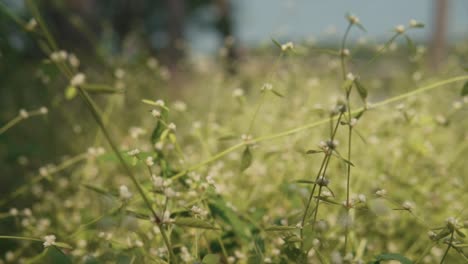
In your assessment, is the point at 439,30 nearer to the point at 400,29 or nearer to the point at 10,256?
the point at 400,29

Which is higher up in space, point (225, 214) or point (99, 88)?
point (99, 88)

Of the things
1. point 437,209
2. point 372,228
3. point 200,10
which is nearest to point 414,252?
point 372,228

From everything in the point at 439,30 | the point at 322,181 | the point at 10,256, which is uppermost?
the point at 439,30

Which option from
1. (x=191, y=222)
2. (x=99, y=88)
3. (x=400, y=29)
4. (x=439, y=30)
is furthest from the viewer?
(x=439, y=30)

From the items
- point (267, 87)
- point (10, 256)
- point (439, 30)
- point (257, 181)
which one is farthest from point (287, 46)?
point (439, 30)

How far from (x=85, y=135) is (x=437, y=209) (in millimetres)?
1724

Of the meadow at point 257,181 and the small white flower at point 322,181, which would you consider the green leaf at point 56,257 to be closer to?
the meadow at point 257,181

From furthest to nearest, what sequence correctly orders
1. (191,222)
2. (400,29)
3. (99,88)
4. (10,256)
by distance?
1. (10,256)
2. (400,29)
3. (191,222)
4. (99,88)

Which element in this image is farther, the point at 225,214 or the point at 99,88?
the point at 225,214

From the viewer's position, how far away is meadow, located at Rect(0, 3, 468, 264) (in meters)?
0.77

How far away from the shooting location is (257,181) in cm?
150

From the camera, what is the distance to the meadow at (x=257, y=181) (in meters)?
0.77

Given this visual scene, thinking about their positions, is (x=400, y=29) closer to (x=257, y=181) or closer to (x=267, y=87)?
(x=267, y=87)

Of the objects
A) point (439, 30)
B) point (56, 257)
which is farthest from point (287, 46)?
point (439, 30)
